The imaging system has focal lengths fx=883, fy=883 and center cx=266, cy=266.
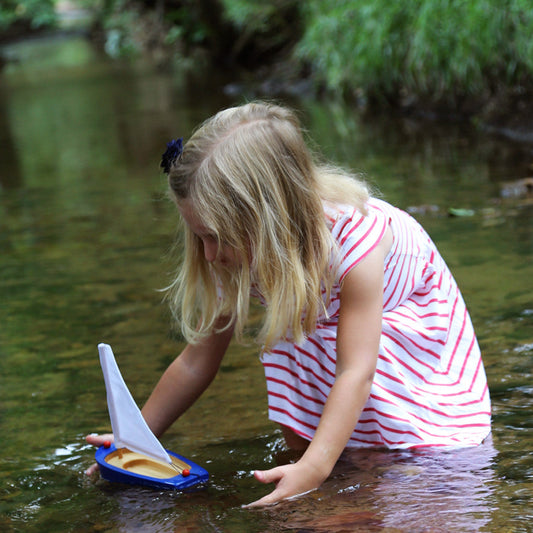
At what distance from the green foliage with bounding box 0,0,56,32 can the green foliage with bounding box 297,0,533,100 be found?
22.3 m

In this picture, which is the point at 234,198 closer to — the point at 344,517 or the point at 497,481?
the point at 344,517

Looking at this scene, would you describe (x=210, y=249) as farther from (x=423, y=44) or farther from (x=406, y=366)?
(x=423, y=44)

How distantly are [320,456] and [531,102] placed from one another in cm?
492

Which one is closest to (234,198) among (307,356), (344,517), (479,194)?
(307,356)

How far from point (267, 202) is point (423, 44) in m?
5.03

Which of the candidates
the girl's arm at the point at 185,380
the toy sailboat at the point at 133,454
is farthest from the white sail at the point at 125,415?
the girl's arm at the point at 185,380

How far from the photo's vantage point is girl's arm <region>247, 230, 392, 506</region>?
1751 millimetres

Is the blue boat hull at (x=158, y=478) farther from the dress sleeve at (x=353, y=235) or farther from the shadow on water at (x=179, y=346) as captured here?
the dress sleeve at (x=353, y=235)

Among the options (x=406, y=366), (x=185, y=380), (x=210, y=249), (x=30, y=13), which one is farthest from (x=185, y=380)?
(x=30, y=13)

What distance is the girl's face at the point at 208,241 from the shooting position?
1.84 metres

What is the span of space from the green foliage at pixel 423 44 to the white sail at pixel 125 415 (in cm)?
420

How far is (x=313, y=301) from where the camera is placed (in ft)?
6.20

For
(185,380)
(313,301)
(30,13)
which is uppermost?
(30,13)

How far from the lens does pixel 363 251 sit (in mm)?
1871
